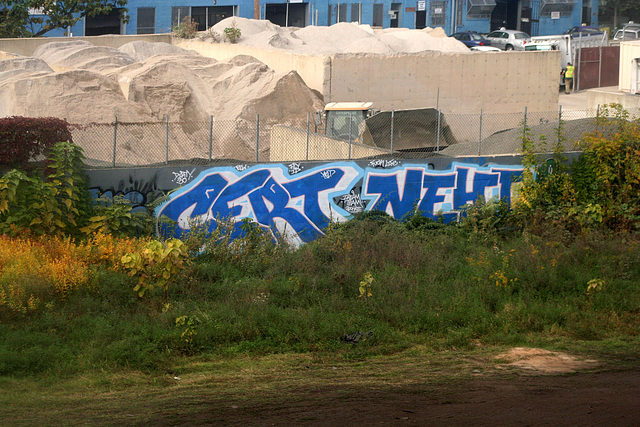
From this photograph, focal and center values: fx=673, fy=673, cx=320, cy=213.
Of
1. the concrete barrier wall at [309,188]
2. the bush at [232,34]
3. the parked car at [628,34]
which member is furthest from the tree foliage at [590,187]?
the parked car at [628,34]

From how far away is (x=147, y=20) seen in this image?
55.4 meters

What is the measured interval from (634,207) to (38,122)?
45.6ft

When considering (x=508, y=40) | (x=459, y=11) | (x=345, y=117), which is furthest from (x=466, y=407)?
(x=459, y=11)

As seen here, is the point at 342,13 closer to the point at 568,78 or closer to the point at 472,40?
the point at 472,40

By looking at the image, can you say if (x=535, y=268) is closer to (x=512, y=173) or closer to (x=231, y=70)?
(x=512, y=173)

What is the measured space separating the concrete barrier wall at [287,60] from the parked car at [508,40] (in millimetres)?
20014

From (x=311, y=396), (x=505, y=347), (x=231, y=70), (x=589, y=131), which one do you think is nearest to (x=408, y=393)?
(x=311, y=396)

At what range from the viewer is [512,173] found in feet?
56.5

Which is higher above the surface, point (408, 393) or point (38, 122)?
point (38, 122)

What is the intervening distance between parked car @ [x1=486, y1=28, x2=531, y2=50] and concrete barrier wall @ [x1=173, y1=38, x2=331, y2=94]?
65.7 feet

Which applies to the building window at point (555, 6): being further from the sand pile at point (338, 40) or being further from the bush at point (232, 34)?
the bush at point (232, 34)

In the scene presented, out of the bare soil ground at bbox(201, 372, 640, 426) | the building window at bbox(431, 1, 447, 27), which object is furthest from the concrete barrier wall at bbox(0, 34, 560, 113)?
the building window at bbox(431, 1, 447, 27)

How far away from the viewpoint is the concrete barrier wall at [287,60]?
28.8 metres

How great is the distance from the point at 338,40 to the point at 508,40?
14.3m
